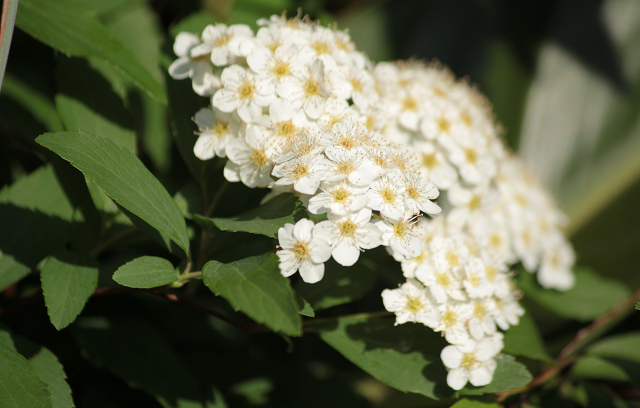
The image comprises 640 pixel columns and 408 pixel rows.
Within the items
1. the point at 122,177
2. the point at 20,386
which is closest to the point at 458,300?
the point at 122,177

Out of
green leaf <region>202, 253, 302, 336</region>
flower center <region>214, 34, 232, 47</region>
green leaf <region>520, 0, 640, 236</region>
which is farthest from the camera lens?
green leaf <region>520, 0, 640, 236</region>

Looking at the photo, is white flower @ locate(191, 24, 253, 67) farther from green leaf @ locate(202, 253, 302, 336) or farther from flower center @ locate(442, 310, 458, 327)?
flower center @ locate(442, 310, 458, 327)

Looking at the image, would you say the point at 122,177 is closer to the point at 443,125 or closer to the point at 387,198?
the point at 387,198

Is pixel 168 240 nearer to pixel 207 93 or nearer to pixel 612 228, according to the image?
pixel 207 93

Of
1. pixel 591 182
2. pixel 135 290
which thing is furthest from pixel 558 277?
pixel 135 290

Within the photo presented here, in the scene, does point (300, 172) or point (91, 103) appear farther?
point (91, 103)

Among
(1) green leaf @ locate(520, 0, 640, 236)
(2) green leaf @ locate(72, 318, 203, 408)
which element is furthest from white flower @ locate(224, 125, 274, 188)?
(1) green leaf @ locate(520, 0, 640, 236)
